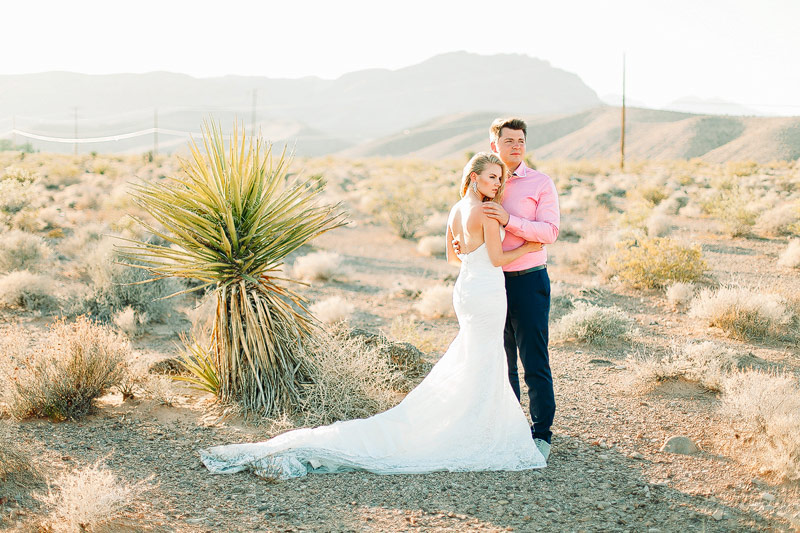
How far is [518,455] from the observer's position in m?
4.38

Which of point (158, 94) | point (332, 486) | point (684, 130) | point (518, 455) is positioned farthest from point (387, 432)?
point (158, 94)

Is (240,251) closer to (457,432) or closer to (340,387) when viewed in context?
(340,387)

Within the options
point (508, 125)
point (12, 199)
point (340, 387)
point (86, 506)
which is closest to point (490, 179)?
point (508, 125)

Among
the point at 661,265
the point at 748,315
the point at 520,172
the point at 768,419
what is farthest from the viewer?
the point at 661,265

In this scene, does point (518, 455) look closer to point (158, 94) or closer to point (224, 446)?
point (224, 446)

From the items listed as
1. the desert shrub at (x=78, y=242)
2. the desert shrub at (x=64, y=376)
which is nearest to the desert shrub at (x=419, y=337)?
the desert shrub at (x=64, y=376)

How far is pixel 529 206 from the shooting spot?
4484 millimetres

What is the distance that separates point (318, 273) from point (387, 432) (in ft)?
26.7

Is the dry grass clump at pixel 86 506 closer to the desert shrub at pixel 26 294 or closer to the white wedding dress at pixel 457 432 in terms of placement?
the white wedding dress at pixel 457 432

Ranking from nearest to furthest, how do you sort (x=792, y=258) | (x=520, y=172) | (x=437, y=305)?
1. (x=520, y=172)
2. (x=437, y=305)
3. (x=792, y=258)

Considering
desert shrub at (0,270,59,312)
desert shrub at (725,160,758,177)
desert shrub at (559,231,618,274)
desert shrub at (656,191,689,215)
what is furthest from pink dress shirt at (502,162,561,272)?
desert shrub at (725,160,758,177)

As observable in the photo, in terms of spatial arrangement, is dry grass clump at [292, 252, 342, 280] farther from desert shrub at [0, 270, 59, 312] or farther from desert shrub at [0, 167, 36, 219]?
desert shrub at [0, 167, 36, 219]

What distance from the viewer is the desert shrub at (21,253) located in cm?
1104

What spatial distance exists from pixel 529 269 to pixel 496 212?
0.52 m
